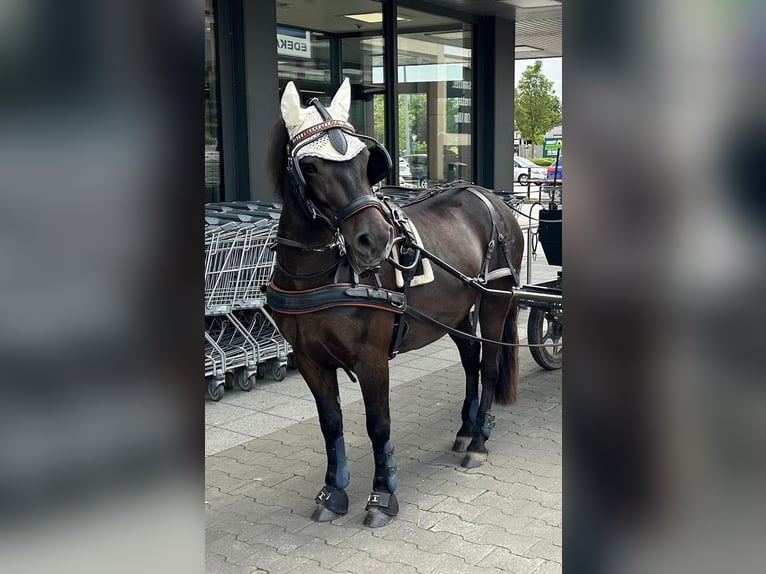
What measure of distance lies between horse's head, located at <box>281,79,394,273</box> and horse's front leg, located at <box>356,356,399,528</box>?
24.1 inches

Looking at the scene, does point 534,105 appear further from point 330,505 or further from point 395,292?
point 330,505

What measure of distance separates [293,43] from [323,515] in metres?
6.83

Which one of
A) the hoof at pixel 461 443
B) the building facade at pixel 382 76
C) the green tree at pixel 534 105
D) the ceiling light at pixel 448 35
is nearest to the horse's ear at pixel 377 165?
the hoof at pixel 461 443

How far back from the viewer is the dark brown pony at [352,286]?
379 centimetres

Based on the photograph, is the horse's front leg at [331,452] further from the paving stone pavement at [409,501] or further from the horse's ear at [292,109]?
the horse's ear at [292,109]

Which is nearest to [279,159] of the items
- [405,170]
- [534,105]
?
[405,170]

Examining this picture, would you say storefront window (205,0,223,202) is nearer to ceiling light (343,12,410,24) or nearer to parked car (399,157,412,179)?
ceiling light (343,12,410,24)

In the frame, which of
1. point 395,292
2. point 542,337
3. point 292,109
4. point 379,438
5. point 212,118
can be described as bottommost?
point 542,337

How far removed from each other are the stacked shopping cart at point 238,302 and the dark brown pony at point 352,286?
1.91 metres

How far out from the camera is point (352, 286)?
4.07 meters
